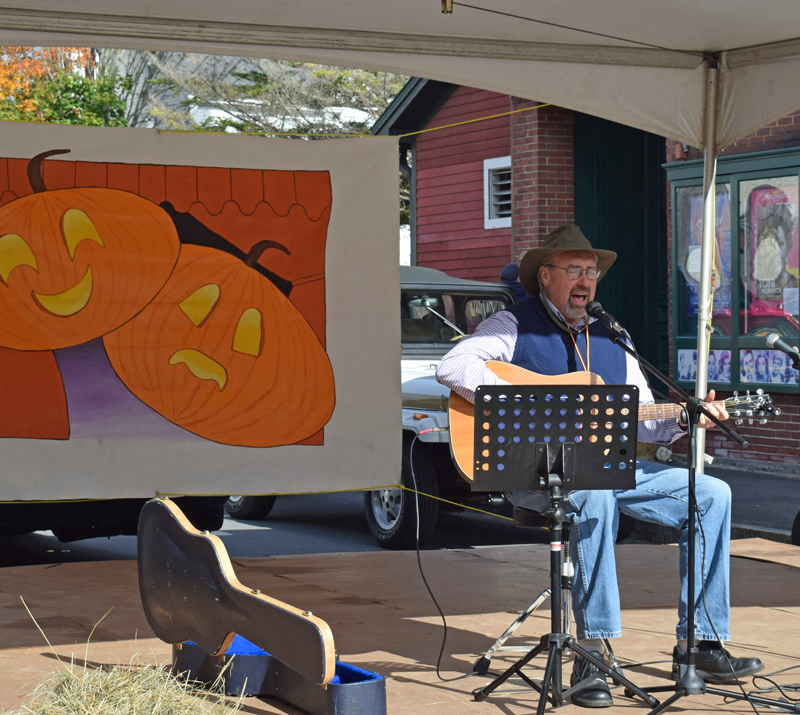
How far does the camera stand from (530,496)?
14.5 feet

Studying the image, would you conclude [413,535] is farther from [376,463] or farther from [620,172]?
[620,172]

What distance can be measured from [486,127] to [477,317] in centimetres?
853

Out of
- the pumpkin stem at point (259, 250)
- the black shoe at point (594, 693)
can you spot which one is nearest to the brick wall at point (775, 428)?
the pumpkin stem at point (259, 250)

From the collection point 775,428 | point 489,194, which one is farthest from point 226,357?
point 489,194

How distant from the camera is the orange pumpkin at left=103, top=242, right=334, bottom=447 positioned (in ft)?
19.9

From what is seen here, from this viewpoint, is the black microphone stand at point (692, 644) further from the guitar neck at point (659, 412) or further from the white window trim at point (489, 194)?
the white window trim at point (489, 194)

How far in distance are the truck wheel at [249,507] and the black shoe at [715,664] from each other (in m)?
5.69

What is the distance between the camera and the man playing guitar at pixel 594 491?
4059 mm

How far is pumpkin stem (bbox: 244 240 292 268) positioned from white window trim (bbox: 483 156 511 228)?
9.95 m

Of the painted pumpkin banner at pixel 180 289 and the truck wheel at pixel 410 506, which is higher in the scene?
the painted pumpkin banner at pixel 180 289

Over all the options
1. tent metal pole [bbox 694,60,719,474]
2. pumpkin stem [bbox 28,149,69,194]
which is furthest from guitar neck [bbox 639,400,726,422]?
pumpkin stem [bbox 28,149,69,194]

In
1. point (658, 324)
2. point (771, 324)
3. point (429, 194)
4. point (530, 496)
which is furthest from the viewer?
point (429, 194)

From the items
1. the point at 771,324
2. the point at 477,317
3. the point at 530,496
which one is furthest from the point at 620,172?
the point at 530,496

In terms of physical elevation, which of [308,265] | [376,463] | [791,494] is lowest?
[791,494]
